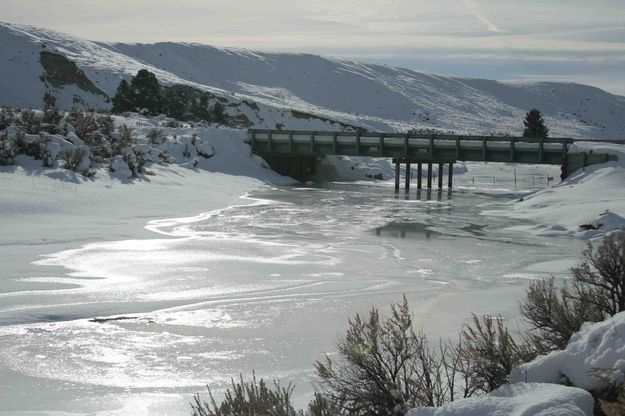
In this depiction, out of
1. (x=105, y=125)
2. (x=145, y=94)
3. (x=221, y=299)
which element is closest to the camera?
(x=221, y=299)

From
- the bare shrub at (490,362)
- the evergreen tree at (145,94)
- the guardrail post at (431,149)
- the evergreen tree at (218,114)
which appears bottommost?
the bare shrub at (490,362)

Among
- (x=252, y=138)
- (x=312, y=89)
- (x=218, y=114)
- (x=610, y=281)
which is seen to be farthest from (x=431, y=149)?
(x=312, y=89)

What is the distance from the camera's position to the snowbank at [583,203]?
19.1m

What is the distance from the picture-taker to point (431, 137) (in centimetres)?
3656

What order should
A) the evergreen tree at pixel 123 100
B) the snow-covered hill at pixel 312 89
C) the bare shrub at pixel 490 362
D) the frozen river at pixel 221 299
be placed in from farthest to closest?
the snow-covered hill at pixel 312 89 → the evergreen tree at pixel 123 100 → the frozen river at pixel 221 299 → the bare shrub at pixel 490 362

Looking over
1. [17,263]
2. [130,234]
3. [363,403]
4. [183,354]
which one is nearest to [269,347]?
[183,354]

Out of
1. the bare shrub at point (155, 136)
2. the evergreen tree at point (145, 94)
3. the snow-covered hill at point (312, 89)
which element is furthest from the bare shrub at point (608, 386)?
the snow-covered hill at point (312, 89)

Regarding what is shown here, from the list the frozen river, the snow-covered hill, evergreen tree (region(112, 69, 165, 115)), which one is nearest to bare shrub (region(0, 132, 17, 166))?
the frozen river

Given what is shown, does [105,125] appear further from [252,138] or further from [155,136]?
[252,138]

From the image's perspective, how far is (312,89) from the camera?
131 m

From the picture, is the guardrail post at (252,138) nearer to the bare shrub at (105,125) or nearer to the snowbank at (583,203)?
the bare shrub at (105,125)

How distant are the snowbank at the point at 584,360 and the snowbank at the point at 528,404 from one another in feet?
0.95

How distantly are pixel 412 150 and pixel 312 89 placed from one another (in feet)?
313

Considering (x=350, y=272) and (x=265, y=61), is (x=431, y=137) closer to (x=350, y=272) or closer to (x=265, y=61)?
(x=350, y=272)
